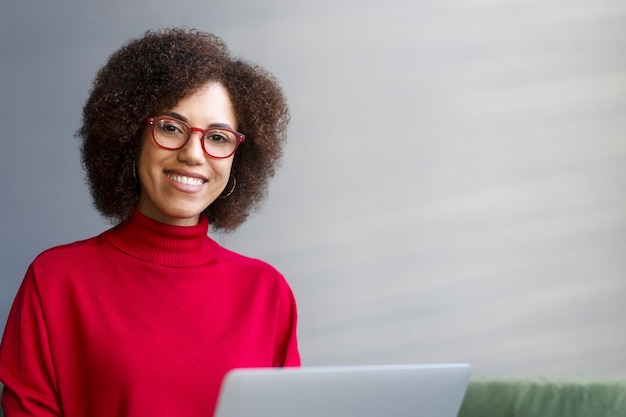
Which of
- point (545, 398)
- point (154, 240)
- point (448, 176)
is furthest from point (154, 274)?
point (448, 176)

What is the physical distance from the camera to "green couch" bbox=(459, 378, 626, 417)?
2.11 meters

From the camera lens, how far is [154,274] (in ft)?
5.62

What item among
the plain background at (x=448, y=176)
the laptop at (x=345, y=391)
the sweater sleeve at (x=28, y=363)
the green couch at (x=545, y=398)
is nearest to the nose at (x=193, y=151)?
the sweater sleeve at (x=28, y=363)

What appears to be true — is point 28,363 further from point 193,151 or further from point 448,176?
point 448,176

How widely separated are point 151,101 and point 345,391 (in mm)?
695

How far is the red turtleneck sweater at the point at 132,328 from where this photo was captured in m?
1.59

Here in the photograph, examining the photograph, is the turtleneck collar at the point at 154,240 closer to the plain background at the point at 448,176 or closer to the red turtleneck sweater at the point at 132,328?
the red turtleneck sweater at the point at 132,328

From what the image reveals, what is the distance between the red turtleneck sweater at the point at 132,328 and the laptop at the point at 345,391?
1.47 ft

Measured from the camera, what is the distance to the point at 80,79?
9.50 ft

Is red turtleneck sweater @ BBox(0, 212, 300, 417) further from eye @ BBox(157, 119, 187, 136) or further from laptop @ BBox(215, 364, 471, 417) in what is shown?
laptop @ BBox(215, 364, 471, 417)

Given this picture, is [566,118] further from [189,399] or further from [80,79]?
[189,399]

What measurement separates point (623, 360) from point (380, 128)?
1033 millimetres

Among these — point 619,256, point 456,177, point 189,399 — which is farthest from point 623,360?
point 189,399

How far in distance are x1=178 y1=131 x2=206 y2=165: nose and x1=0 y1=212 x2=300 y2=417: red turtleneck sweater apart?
0.15 metres
